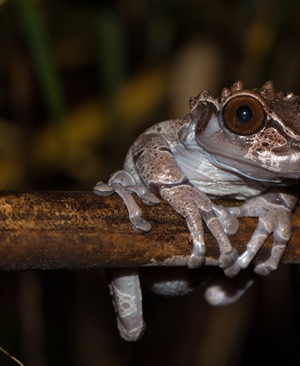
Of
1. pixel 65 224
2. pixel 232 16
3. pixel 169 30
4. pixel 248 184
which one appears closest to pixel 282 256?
pixel 248 184

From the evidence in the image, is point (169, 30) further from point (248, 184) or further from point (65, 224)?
point (65, 224)

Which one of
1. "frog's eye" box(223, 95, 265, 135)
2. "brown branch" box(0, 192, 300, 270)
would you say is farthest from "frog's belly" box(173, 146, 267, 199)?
"brown branch" box(0, 192, 300, 270)

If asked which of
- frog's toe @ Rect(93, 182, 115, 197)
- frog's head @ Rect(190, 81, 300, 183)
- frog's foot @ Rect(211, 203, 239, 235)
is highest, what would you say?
frog's head @ Rect(190, 81, 300, 183)

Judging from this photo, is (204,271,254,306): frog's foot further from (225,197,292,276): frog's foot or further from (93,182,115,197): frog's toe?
(93,182,115,197): frog's toe

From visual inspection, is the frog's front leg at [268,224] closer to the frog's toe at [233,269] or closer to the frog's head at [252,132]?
the frog's toe at [233,269]

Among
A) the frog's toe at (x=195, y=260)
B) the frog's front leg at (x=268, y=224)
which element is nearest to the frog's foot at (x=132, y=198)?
the frog's toe at (x=195, y=260)
